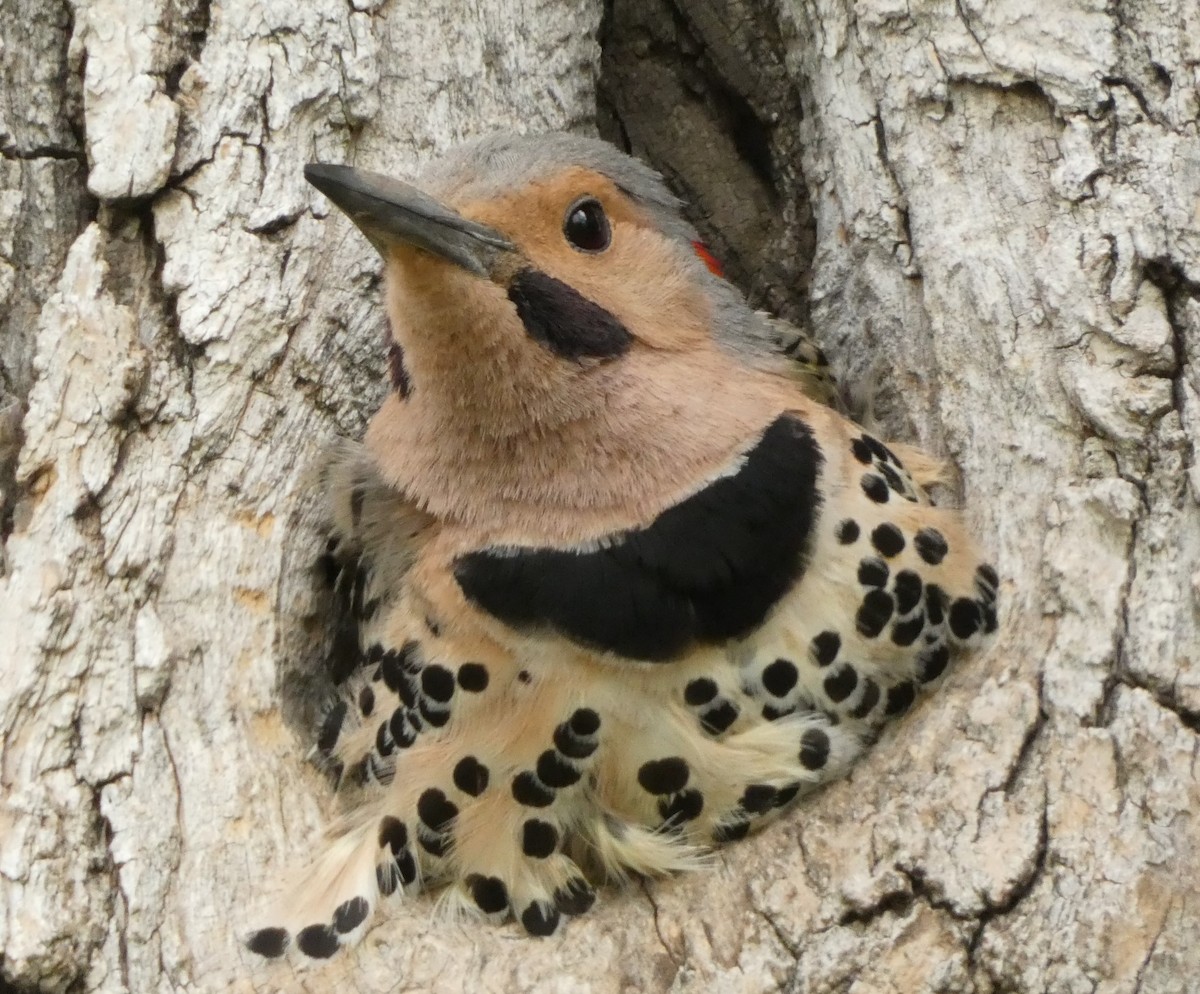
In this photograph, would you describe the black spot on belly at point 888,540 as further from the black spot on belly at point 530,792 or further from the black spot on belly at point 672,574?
the black spot on belly at point 530,792

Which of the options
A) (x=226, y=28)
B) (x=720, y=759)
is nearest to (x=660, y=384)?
(x=720, y=759)

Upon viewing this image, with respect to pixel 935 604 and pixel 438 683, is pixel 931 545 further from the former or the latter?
pixel 438 683

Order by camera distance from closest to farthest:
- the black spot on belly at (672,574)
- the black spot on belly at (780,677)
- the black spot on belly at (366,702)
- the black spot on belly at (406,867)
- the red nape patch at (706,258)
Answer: the black spot on belly at (672,574) → the black spot on belly at (780,677) → the black spot on belly at (406,867) → the black spot on belly at (366,702) → the red nape patch at (706,258)

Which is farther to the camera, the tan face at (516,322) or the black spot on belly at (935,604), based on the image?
the black spot on belly at (935,604)

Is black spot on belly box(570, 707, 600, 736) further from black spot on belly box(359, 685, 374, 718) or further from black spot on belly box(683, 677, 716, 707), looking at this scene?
black spot on belly box(359, 685, 374, 718)

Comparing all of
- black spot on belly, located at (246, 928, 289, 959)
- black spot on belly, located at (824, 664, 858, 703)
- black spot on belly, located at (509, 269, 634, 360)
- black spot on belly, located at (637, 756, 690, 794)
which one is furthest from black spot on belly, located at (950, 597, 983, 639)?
black spot on belly, located at (246, 928, 289, 959)

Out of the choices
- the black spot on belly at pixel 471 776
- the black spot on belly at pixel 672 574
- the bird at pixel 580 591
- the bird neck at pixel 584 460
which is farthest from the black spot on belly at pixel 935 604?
the black spot on belly at pixel 471 776

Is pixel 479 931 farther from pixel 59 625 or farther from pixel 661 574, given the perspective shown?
pixel 59 625
